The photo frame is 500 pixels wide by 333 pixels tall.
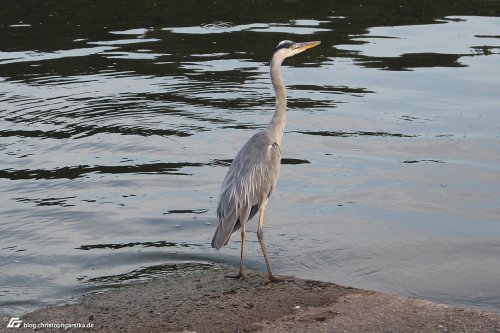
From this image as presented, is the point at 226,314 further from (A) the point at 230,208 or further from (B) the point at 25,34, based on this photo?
(B) the point at 25,34

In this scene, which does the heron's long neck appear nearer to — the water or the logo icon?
the water

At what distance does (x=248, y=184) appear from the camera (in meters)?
8.58

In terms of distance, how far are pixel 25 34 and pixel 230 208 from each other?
498 inches

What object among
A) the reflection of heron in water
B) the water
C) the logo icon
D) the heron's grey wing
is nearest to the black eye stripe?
the reflection of heron in water

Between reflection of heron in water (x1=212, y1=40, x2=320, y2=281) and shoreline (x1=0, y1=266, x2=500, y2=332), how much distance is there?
1.45ft

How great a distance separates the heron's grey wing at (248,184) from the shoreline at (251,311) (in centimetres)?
56

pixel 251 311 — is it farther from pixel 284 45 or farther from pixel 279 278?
pixel 284 45

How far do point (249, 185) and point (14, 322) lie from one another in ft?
8.05

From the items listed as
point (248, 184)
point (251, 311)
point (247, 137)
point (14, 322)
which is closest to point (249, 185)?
point (248, 184)

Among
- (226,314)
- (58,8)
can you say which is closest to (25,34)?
(58,8)

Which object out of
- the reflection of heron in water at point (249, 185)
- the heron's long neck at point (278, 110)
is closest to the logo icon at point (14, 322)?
the reflection of heron in water at point (249, 185)

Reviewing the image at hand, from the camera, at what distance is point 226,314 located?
7332 mm

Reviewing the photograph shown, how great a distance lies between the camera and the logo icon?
7282mm

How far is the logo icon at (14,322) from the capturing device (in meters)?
7.28
